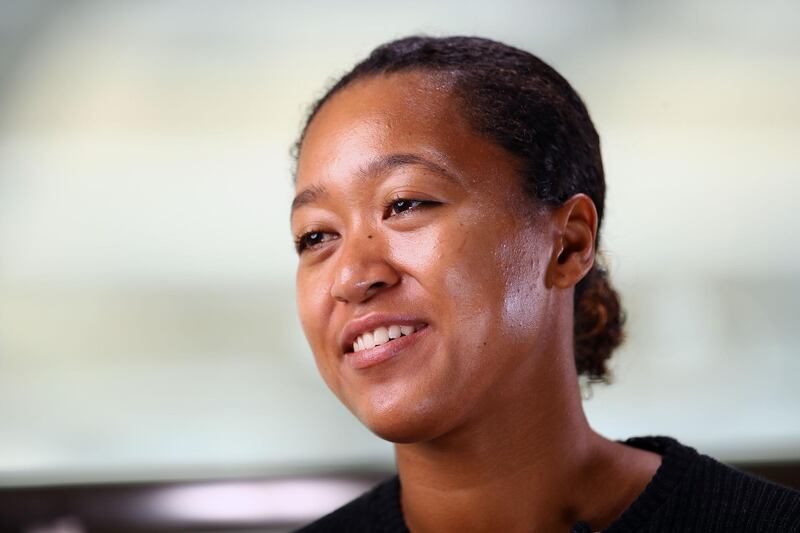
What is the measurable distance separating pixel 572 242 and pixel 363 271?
287mm

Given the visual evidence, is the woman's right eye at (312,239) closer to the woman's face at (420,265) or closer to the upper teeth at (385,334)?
the woman's face at (420,265)

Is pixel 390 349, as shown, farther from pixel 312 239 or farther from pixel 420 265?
pixel 312 239

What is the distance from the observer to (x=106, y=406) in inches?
94.7

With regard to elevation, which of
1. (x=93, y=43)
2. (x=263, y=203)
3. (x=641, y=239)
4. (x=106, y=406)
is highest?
(x=93, y=43)

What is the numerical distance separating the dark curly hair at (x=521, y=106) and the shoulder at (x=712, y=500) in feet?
0.95

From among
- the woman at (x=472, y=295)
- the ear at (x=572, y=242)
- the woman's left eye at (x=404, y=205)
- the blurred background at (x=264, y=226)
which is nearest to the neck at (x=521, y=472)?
the woman at (x=472, y=295)

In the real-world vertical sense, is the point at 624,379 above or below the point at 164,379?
below

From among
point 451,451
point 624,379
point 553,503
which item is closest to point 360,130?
point 451,451

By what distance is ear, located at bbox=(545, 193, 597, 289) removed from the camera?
1.30 metres

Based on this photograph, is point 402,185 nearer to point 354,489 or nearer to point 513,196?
point 513,196

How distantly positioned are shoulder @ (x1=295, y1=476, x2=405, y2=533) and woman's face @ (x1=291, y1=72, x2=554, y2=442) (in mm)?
217

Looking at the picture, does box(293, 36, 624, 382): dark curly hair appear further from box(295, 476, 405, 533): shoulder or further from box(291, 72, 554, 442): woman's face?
box(295, 476, 405, 533): shoulder

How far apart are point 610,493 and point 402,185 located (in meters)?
0.47

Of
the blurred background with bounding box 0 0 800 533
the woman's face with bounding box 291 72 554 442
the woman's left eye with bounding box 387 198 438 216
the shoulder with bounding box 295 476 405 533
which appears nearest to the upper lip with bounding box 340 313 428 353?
the woman's face with bounding box 291 72 554 442
